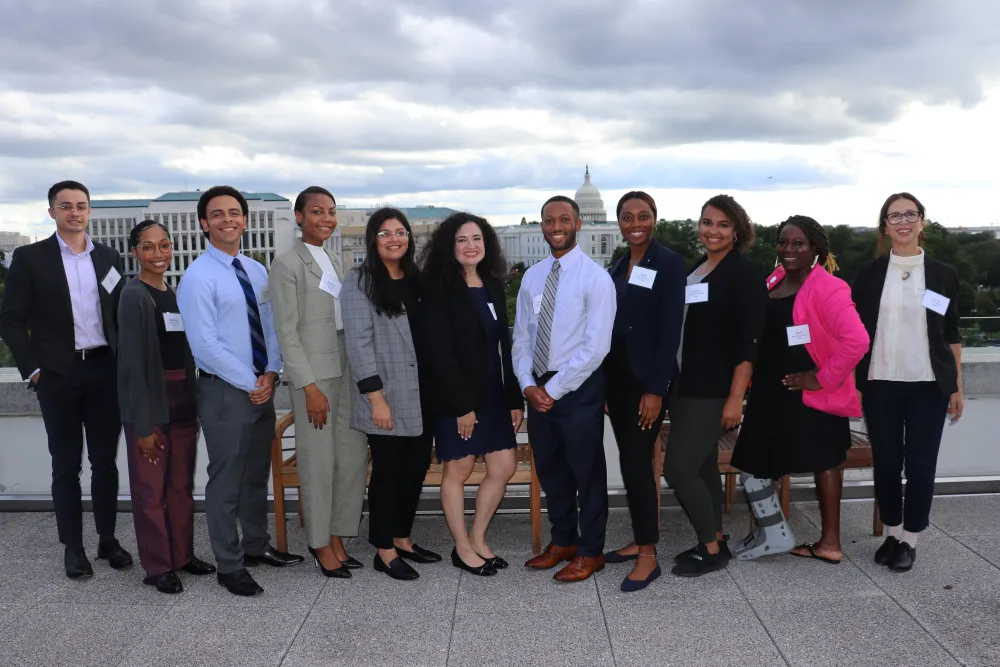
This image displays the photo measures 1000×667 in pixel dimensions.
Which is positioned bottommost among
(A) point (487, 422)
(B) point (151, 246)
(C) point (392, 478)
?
(C) point (392, 478)

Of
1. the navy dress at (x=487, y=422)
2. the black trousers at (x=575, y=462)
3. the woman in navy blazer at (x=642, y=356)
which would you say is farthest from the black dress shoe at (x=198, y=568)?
the woman in navy blazer at (x=642, y=356)

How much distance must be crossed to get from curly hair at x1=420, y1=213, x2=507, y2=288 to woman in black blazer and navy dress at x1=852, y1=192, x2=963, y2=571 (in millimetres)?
1797

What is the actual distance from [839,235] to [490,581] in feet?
147

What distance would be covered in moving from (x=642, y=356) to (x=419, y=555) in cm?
150

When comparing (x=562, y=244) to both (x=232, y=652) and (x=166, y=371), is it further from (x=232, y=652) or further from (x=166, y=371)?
(x=232, y=652)

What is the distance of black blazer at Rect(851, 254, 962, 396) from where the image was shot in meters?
3.53

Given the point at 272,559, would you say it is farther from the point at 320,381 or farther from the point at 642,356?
the point at 642,356

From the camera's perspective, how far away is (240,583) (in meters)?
3.44

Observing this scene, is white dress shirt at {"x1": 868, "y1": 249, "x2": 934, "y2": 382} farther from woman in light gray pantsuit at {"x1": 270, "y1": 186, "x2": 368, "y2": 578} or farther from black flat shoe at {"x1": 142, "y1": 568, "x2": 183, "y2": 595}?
black flat shoe at {"x1": 142, "y1": 568, "x2": 183, "y2": 595}

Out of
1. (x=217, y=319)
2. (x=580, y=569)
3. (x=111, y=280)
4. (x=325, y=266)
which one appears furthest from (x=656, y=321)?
(x=111, y=280)

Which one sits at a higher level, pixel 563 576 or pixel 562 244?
pixel 562 244

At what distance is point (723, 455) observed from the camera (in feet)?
12.9

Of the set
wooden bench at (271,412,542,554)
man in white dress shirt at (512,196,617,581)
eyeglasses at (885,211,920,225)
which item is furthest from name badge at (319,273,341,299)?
eyeglasses at (885,211,920,225)

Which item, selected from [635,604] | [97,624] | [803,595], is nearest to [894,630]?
[803,595]
